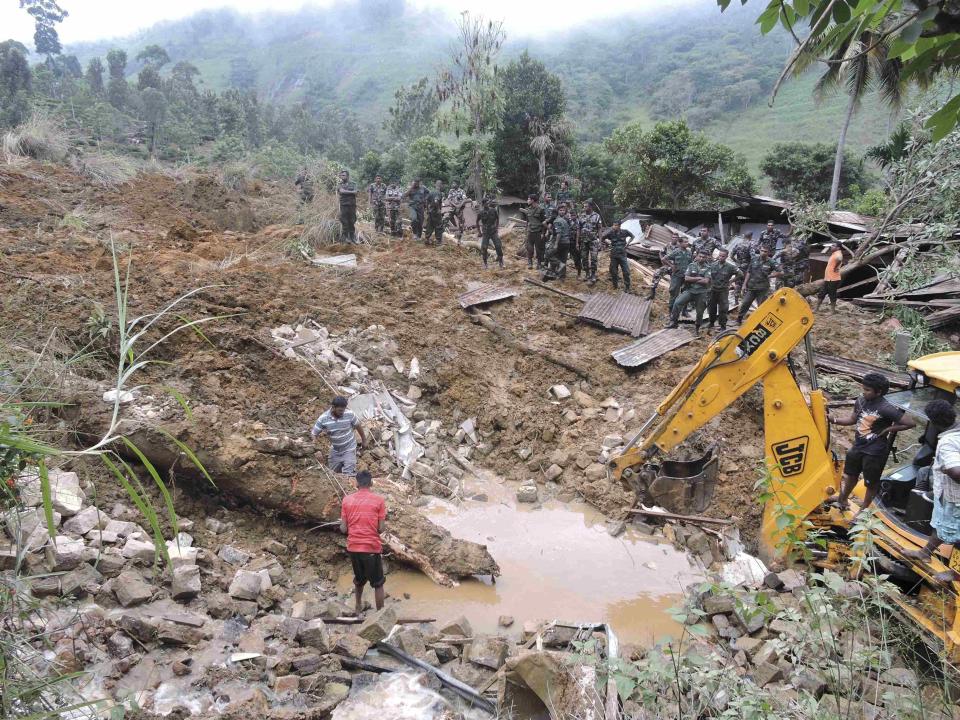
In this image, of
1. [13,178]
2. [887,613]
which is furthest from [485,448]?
[13,178]

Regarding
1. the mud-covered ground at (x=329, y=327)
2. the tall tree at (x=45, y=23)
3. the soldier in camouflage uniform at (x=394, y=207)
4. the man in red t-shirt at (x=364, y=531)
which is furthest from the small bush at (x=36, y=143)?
the tall tree at (x=45, y=23)

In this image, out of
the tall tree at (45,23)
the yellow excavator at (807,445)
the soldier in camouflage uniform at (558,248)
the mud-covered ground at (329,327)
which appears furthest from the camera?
the tall tree at (45,23)

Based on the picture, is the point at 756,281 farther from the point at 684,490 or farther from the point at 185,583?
the point at 185,583

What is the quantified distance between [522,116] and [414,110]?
7674mm

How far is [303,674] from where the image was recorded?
381 cm

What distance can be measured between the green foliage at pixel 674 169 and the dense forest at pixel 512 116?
0.05 meters

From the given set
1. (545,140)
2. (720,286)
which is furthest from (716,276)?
(545,140)

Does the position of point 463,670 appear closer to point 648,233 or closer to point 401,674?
point 401,674

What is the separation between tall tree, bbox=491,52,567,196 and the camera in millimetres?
26578

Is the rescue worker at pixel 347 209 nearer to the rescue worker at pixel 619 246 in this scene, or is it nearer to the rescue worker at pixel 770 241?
the rescue worker at pixel 619 246

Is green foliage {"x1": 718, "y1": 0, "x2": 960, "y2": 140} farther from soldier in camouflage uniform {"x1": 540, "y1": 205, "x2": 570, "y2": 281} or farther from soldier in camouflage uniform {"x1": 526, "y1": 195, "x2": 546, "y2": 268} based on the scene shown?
soldier in camouflage uniform {"x1": 526, "y1": 195, "x2": 546, "y2": 268}

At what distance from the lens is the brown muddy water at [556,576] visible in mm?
5211

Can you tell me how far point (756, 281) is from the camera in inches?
425

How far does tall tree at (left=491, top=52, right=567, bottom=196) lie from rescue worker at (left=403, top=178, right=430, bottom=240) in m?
12.3
